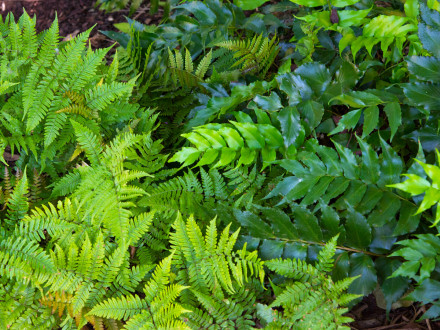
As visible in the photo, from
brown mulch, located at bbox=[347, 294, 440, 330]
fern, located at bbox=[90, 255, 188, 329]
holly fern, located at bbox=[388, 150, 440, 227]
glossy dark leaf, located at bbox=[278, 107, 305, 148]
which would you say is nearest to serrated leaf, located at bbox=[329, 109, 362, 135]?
glossy dark leaf, located at bbox=[278, 107, 305, 148]

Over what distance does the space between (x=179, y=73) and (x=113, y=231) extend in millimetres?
1287

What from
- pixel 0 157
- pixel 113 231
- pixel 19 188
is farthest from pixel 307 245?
pixel 0 157

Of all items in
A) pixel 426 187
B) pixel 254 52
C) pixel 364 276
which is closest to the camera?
pixel 426 187

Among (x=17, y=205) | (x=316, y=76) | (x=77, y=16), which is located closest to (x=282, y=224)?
(x=316, y=76)

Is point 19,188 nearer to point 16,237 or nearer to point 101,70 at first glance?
point 16,237

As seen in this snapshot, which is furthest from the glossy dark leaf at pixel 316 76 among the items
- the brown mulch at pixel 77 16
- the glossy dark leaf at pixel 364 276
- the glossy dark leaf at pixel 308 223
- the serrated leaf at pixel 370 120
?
the brown mulch at pixel 77 16

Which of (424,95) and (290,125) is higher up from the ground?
(424,95)

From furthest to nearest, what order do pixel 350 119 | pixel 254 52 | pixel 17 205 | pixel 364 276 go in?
pixel 254 52 → pixel 17 205 → pixel 350 119 → pixel 364 276

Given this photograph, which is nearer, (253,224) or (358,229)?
(358,229)

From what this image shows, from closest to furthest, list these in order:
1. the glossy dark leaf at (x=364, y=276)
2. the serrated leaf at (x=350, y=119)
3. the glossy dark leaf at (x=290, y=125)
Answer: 1. the glossy dark leaf at (x=364, y=276)
2. the serrated leaf at (x=350, y=119)
3. the glossy dark leaf at (x=290, y=125)

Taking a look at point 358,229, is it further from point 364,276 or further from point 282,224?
point 282,224

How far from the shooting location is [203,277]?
7.30 feet

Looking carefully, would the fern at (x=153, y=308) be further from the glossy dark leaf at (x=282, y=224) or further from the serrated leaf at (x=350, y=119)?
the serrated leaf at (x=350, y=119)

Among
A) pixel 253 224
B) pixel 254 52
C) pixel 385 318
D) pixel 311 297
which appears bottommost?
pixel 385 318
